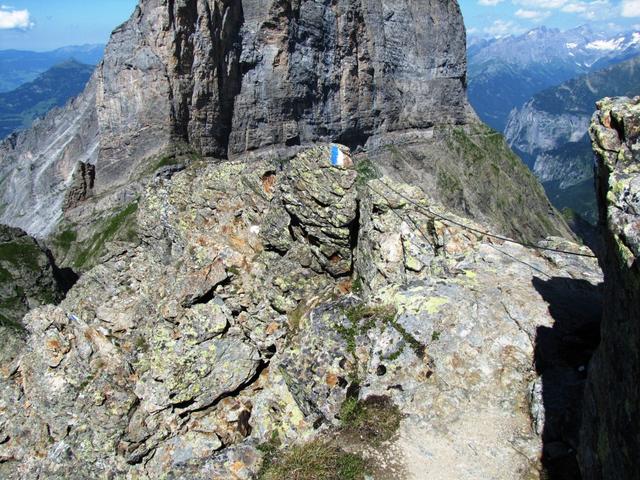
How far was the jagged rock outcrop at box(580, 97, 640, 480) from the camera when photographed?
9.88 m

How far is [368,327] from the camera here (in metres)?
17.9

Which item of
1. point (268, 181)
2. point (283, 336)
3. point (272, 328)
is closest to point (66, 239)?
point (268, 181)

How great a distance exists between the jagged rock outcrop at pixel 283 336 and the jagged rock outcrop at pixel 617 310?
2729 millimetres

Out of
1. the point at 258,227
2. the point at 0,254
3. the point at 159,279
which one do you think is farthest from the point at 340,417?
the point at 0,254

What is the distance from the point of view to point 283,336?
73.3 ft

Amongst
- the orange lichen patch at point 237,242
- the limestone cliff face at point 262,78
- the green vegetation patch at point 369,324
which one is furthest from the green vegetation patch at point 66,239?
the green vegetation patch at point 369,324

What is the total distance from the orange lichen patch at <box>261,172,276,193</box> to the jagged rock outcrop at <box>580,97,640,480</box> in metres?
16.9

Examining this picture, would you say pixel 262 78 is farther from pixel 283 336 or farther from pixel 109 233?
pixel 283 336

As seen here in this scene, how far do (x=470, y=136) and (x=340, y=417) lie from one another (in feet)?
530

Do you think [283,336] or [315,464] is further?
[283,336]

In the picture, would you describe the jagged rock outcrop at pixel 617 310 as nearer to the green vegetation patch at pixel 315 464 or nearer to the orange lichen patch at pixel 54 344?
the green vegetation patch at pixel 315 464

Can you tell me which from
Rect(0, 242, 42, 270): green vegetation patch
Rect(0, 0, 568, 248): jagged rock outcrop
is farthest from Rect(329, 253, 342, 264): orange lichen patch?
Rect(0, 0, 568, 248): jagged rock outcrop

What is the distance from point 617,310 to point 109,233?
12283 cm

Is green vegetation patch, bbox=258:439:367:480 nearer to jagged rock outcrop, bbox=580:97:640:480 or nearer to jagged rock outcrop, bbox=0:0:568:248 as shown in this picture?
jagged rock outcrop, bbox=580:97:640:480
